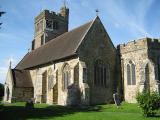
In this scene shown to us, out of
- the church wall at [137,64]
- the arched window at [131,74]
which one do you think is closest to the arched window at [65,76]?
the church wall at [137,64]

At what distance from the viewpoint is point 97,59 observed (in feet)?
100

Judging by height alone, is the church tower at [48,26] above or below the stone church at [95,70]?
above

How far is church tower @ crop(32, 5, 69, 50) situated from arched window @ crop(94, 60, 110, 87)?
2132 cm

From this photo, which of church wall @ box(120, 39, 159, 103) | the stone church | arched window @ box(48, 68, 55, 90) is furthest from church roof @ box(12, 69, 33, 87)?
church wall @ box(120, 39, 159, 103)

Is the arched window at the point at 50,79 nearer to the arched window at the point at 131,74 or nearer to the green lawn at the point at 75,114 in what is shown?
the arched window at the point at 131,74

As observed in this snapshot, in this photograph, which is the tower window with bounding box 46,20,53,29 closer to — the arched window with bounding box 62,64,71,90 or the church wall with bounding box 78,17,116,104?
the church wall with bounding box 78,17,116,104

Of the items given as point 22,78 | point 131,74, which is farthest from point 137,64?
point 22,78

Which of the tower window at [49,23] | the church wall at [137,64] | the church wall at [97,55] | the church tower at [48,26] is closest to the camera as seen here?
the church wall at [137,64]

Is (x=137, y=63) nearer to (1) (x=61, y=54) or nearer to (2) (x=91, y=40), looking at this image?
(2) (x=91, y=40)

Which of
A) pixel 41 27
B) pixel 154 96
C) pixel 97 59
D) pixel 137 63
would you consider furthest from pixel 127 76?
pixel 41 27

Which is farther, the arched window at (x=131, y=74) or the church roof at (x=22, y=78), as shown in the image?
the church roof at (x=22, y=78)

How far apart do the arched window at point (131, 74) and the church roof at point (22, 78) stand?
1627 cm

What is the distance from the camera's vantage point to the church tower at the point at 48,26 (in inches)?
1993

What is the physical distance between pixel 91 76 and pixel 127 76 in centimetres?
468
